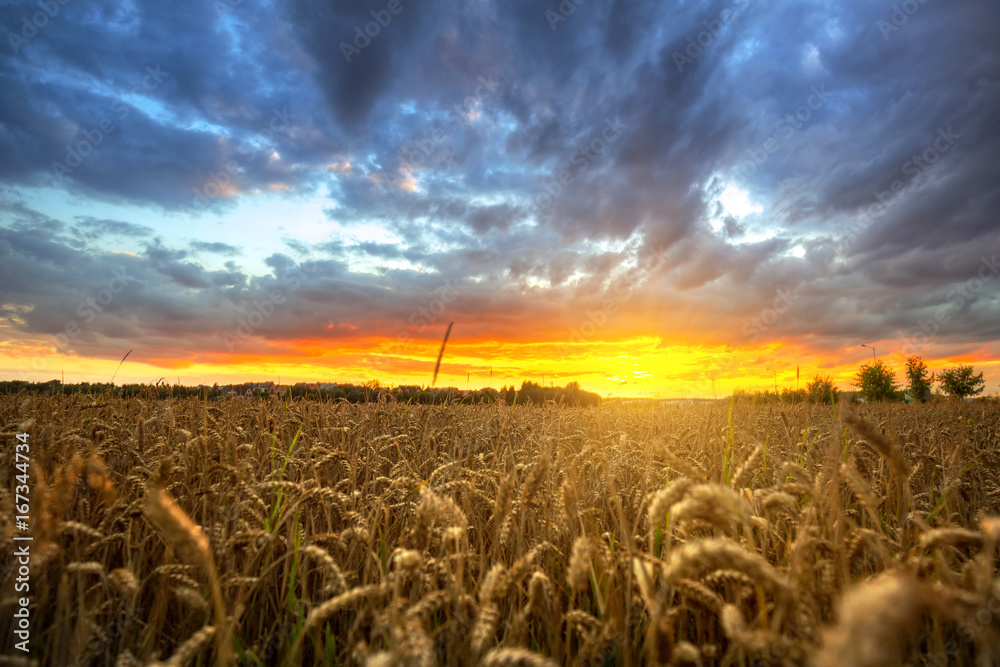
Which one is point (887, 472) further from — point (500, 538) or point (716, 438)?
point (500, 538)

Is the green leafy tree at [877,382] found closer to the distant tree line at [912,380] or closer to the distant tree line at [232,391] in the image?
the distant tree line at [912,380]

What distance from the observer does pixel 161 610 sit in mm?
2135

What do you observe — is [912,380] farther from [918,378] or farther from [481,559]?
[481,559]

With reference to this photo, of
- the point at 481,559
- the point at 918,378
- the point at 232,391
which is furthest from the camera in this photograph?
the point at 918,378

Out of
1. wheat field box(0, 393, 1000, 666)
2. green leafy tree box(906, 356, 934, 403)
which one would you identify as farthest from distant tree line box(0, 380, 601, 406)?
green leafy tree box(906, 356, 934, 403)

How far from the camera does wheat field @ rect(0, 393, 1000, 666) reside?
4.30 feet

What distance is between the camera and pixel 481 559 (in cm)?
224

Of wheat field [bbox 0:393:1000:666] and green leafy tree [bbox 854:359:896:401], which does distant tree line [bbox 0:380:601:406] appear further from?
green leafy tree [bbox 854:359:896:401]

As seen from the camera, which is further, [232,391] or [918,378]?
[918,378]

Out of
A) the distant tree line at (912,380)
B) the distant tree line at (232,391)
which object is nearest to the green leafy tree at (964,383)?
the distant tree line at (912,380)

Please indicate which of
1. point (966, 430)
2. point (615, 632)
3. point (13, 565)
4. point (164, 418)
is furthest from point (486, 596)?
point (966, 430)

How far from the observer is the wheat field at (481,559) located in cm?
131

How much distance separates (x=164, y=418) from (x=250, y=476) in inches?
64.8

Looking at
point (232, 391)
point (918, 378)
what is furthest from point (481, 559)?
point (918, 378)
